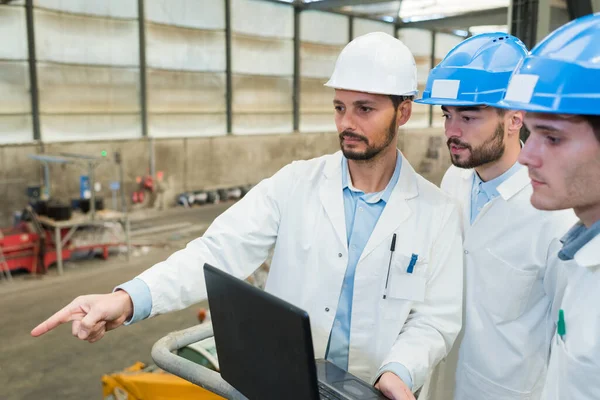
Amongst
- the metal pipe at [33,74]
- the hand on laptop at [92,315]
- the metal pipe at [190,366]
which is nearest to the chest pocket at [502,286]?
the metal pipe at [190,366]

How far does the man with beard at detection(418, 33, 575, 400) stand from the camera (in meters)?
1.91

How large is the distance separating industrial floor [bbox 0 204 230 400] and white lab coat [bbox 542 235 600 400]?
12.7 feet

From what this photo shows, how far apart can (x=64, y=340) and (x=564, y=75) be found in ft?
16.9

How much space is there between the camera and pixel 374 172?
Result: 1.96 meters

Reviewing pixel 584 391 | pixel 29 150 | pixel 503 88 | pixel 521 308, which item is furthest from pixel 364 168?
pixel 29 150

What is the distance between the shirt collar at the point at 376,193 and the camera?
194cm

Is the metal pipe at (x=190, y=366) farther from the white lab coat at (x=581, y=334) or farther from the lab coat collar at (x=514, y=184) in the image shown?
the lab coat collar at (x=514, y=184)

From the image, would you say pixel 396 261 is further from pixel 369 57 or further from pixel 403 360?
pixel 369 57

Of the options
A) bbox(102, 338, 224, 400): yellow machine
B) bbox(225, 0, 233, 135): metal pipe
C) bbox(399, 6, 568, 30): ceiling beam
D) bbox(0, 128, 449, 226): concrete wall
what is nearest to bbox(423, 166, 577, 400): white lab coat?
bbox(102, 338, 224, 400): yellow machine

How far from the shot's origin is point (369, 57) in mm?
1874

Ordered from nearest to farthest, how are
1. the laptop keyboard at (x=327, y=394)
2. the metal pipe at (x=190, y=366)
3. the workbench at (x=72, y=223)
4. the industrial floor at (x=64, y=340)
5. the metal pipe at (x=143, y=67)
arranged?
the laptop keyboard at (x=327, y=394) < the metal pipe at (x=190, y=366) < the industrial floor at (x=64, y=340) < the workbench at (x=72, y=223) < the metal pipe at (x=143, y=67)

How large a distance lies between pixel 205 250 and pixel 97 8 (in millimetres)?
9172

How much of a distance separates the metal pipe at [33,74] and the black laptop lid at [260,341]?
8990 mm

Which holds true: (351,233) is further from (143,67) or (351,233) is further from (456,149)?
(143,67)
